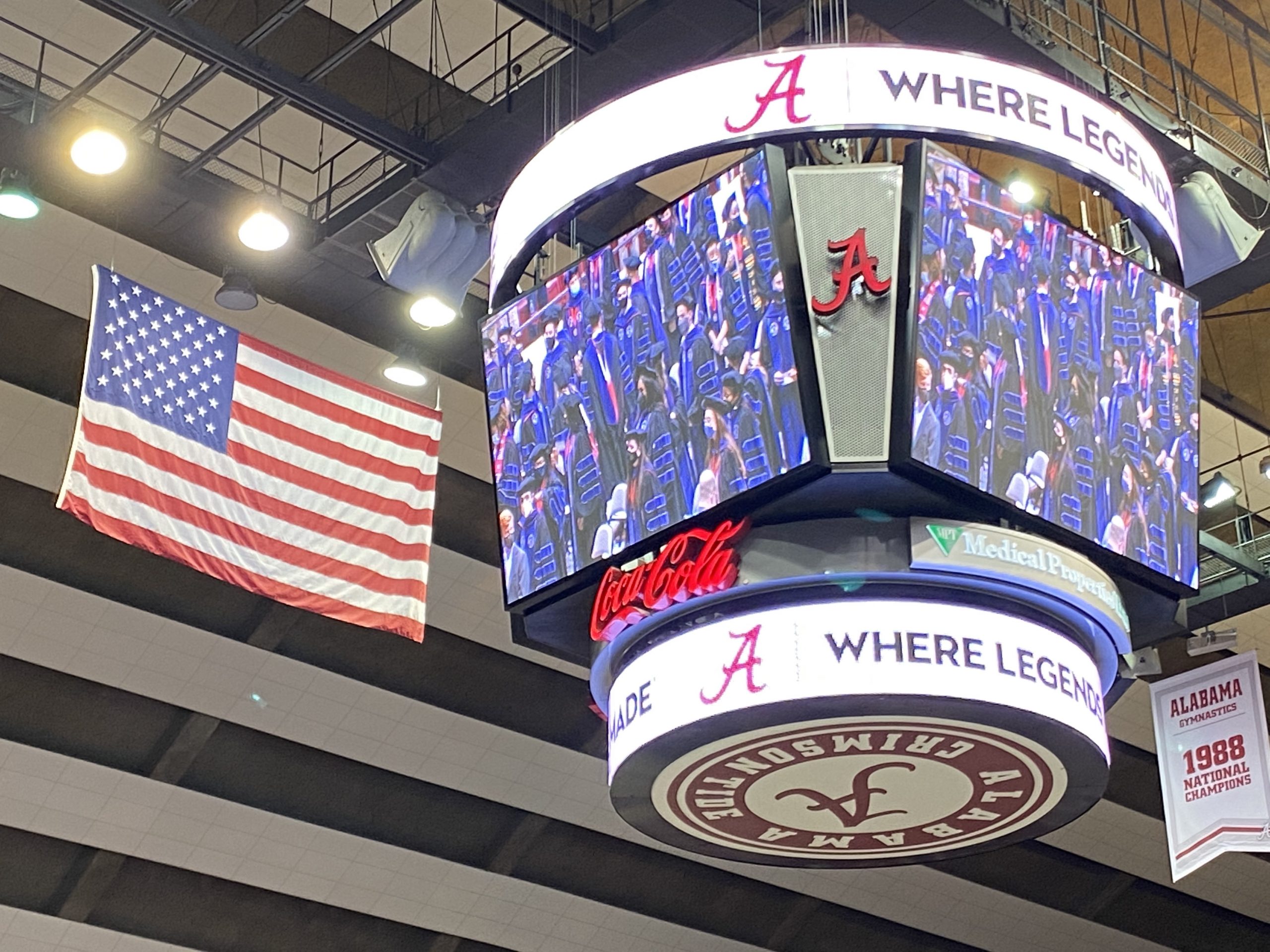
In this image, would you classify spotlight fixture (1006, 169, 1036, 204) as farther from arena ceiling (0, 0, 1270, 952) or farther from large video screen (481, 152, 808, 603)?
large video screen (481, 152, 808, 603)

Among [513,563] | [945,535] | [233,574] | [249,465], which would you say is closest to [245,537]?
[233,574]

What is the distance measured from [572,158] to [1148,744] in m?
15.3

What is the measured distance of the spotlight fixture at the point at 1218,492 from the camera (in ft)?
57.5

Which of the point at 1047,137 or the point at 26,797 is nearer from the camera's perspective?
the point at 1047,137

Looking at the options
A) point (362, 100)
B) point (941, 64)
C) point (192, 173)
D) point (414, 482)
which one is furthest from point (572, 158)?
point (362, 100)

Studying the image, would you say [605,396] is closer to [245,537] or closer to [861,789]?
[861,789]

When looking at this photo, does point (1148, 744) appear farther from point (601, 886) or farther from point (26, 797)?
point (26, 797)

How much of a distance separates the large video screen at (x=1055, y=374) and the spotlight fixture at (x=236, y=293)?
648 cm

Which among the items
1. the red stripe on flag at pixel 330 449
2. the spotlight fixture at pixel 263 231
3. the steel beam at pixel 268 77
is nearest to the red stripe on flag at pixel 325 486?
the red stripe on flag at pixel 330 449

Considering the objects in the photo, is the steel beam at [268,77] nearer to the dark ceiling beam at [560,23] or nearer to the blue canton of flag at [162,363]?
the dark ceiling beam at [560,23]

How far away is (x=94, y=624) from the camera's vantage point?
16656 mm

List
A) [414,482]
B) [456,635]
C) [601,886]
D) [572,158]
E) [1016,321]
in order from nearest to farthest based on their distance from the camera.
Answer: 1. [1016,321]
2. [572,158]
3. [414,482]
4. [456,635]
5. [601,886]

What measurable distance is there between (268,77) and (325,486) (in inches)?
113

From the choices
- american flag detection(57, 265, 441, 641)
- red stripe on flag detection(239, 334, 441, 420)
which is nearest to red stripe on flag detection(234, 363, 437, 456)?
american flag detection(57, 265, 441, 641)
